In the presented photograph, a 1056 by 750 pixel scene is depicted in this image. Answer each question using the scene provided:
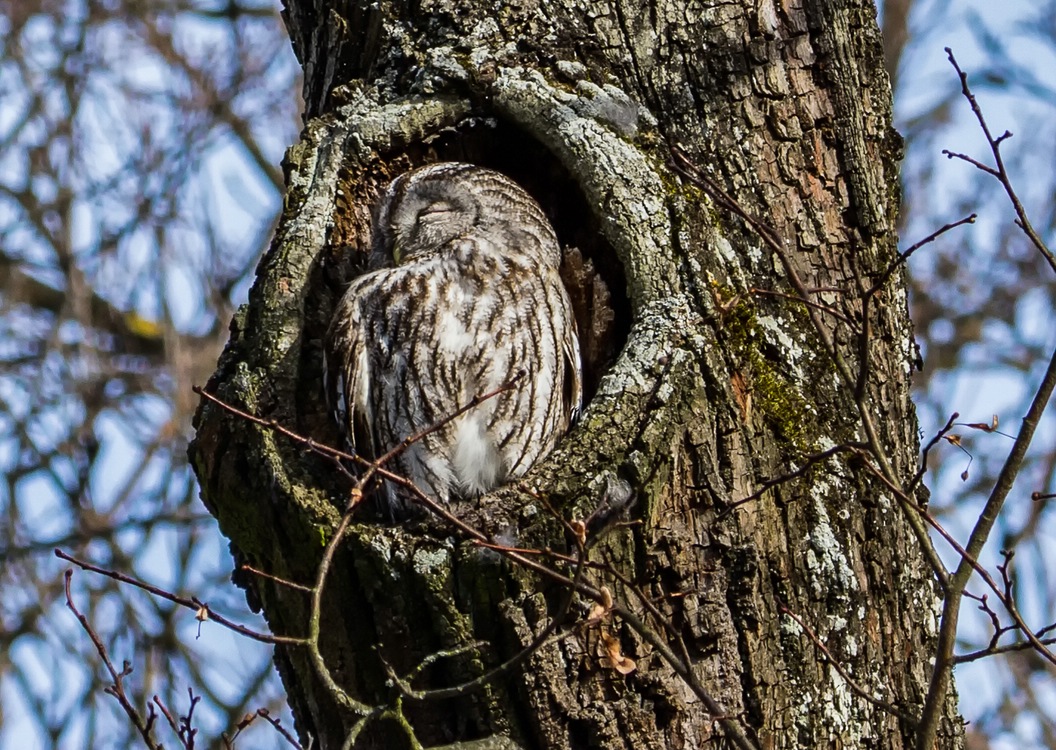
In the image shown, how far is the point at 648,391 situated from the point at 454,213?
136cm

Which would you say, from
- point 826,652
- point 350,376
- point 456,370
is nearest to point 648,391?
point 826,652

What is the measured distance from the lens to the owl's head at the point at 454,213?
396cm

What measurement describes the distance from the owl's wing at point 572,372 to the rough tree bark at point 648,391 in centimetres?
8

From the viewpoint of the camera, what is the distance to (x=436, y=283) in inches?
155

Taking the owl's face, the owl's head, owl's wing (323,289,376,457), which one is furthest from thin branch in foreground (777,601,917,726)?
the owl's face

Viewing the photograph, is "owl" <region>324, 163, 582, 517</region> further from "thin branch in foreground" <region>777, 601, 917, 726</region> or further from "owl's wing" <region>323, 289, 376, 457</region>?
"thin branch in foreground" <region>777, 601, 917, 726</region>

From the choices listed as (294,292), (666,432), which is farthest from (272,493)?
(666,432)

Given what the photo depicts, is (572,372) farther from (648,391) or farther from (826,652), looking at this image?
(826,652)

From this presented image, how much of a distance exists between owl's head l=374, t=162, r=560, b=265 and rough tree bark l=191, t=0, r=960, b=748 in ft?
0.24

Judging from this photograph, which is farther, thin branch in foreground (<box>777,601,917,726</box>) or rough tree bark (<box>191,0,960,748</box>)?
rough tree bark (<box>191,0,960,748</box>)

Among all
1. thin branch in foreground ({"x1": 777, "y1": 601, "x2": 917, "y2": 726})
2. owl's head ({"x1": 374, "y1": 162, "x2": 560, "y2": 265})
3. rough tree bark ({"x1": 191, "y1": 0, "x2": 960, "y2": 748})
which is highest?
owl's head ({"x1": 374, "y1": 162, "x2": 560, "y2": 265})

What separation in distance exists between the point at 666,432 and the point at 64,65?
277 inches

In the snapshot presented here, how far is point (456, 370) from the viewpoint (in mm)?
3758

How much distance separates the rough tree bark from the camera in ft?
9.19
